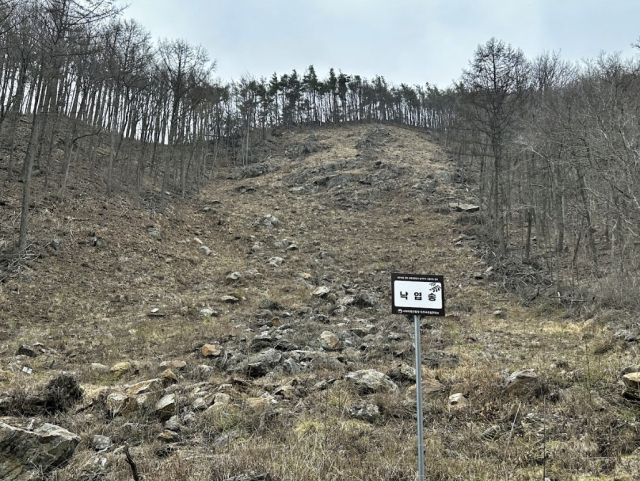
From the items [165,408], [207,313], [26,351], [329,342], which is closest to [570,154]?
[329,342]

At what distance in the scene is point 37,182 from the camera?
722 inches

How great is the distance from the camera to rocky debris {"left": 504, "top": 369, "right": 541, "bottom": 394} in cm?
545

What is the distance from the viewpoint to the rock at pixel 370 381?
20.0ft

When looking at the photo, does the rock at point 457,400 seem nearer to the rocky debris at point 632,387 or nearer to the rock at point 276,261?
the rocky debris at point 632,387

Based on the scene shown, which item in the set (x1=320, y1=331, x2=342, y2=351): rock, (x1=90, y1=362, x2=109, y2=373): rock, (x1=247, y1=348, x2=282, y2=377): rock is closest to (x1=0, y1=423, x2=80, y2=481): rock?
(x1=247, y1=348, x2=282, y2=377): rock

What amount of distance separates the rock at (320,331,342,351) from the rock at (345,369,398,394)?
232 cm

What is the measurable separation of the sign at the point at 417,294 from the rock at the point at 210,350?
5.75 metres

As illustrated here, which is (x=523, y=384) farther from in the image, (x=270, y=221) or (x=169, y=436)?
(x=270, y=221)

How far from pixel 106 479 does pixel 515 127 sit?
19.9m

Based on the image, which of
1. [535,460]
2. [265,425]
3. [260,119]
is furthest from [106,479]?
[260,119]

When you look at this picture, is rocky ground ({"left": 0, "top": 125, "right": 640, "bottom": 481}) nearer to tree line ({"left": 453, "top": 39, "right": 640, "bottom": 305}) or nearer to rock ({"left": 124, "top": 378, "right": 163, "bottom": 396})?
rock ({"left": 124, "top": 378, "right": 163, "bottom": 396})

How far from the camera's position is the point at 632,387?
5.09 metres

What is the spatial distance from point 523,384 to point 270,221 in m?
20.5

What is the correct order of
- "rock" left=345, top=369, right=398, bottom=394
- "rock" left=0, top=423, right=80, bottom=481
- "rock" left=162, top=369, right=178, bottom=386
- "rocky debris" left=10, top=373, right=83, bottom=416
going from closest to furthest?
"rock" left=0, top=423, right=80, bottom=481
"rocky debris" left=10, top=373, right=83, bottom=416
"rock" left=345, top=369, right=398, bottom=394
"rock" left=162, top=369, right=178, bottom=386
